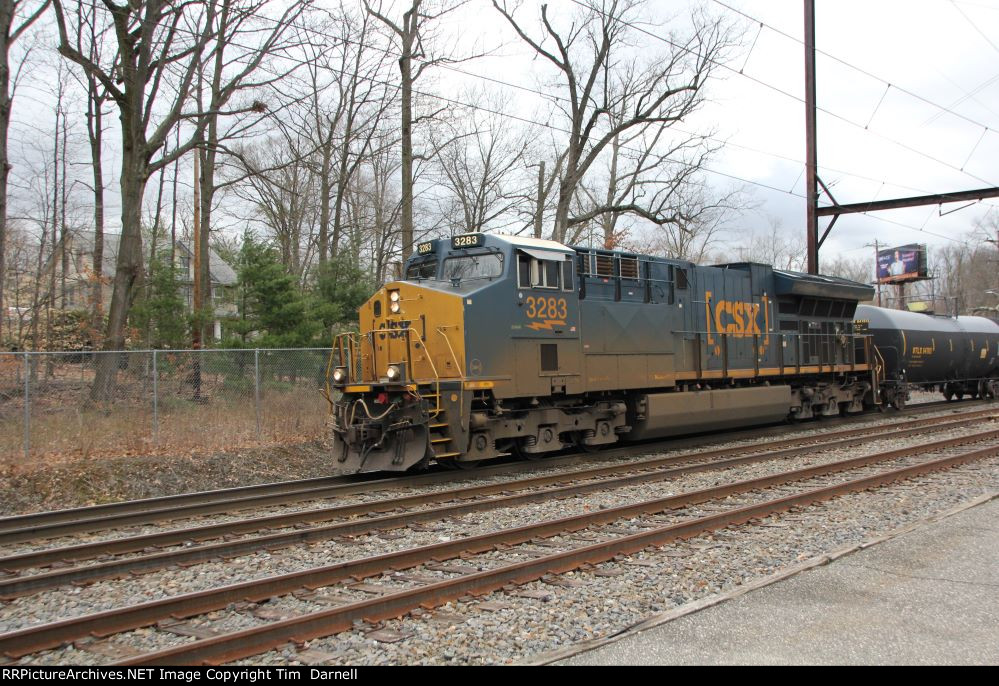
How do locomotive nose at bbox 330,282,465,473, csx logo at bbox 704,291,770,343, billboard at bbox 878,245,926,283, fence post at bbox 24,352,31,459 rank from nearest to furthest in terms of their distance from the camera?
locomotive nose at bbox 330,282,465,473 < fence post at bbox 24,352,31,459 < csx logo at bbox 704,291,770,343 < billboard at bbox 878,245,926,283

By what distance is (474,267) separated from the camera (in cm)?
1198

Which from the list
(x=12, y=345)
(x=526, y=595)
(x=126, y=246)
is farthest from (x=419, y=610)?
(x=12, y=345)

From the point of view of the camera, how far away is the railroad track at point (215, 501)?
8.44 m

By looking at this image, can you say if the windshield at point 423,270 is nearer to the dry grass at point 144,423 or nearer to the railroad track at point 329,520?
→ the railroad track at point 329,520

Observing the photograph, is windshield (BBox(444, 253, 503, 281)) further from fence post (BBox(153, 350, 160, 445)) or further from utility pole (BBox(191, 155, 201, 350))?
utility pole (BBox(191, 155, 201, 350))

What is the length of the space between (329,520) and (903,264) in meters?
57.3

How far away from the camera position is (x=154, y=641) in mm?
4879

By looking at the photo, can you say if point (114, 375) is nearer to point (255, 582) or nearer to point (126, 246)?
point (126, 246)

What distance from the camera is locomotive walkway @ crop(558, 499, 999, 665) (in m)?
4.38

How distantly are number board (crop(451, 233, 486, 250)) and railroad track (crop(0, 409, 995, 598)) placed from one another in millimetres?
3784

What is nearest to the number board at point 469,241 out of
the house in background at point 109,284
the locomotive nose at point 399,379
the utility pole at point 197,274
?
the locomotive nose at point 399,379

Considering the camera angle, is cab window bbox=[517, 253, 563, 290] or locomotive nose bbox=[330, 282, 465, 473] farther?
cab window bbox=[517, 253, 563, 290]

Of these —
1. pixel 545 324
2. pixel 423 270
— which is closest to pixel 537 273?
pixel 545 324

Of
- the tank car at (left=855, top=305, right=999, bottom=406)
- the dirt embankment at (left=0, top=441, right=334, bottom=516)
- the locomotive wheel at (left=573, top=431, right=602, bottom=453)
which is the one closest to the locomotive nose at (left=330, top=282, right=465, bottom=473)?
the dirt embankment at (left=0, top=441, right=334, bottom=516)
